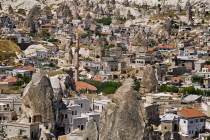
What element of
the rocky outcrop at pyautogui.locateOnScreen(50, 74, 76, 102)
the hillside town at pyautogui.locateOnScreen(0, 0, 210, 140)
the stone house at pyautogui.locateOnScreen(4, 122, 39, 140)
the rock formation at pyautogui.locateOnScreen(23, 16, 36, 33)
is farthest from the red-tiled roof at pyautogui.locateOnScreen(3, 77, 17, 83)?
the rock formation at pyautogui.locateOnScreen(23, 16, 36, 33)

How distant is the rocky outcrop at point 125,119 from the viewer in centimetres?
3153

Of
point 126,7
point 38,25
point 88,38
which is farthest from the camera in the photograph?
point 126,7

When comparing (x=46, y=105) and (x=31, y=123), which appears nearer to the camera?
(x=31, y=123)

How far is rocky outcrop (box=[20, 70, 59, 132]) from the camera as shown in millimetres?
49062

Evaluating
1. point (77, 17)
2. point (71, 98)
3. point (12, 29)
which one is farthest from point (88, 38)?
point (71, 98)

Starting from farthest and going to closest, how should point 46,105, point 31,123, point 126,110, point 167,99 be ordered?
point 167,99 → point 46,105 → point 31,123 → point 126,110

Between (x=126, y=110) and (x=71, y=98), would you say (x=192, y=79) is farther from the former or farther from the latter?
(x=126, y=110)

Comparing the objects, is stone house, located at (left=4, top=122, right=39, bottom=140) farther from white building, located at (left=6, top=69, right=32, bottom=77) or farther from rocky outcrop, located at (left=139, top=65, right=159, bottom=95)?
white building, located at (left=6, top=69, right=32, bottom=77)

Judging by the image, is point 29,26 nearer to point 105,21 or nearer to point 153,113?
point 105,21

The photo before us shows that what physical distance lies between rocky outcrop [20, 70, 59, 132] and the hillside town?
3.4 inches

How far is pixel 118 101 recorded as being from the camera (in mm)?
32188

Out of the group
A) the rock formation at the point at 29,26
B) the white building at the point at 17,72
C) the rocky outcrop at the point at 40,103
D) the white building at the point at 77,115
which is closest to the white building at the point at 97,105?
the white building at the point at 77,115

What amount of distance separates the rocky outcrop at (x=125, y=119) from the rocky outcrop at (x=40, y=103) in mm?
17108

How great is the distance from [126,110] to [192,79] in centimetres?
5585
